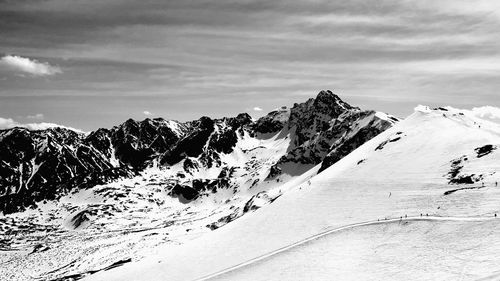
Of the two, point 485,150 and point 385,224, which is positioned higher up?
point 485,150

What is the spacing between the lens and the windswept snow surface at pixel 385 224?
29.9m

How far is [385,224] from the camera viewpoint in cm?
3856

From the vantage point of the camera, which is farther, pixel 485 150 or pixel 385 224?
pixel 485 150

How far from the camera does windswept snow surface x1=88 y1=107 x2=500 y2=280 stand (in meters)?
29.9

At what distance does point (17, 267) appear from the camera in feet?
494

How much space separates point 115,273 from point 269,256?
31.8 metres

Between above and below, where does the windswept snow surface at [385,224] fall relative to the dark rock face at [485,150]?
A: below

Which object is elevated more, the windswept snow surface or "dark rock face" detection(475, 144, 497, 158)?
"dark rock face" detection(475, 144, 497, 158)

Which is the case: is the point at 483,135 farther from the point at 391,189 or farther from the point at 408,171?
the point at 391,189

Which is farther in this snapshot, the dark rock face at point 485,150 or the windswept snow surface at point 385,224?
the dark rock face at point 485,150

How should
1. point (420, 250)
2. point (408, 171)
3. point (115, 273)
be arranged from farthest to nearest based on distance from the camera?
1. point (115, 273)
2. point (408, 171)
3. point (420, 250)

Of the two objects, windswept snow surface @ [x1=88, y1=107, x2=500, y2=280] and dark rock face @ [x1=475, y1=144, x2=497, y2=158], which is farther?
dark rock face @ [x1=475, y1=144, x2=497, y2=158]

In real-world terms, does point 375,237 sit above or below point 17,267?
above

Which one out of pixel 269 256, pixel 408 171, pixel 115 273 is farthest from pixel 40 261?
pixel 408 171
